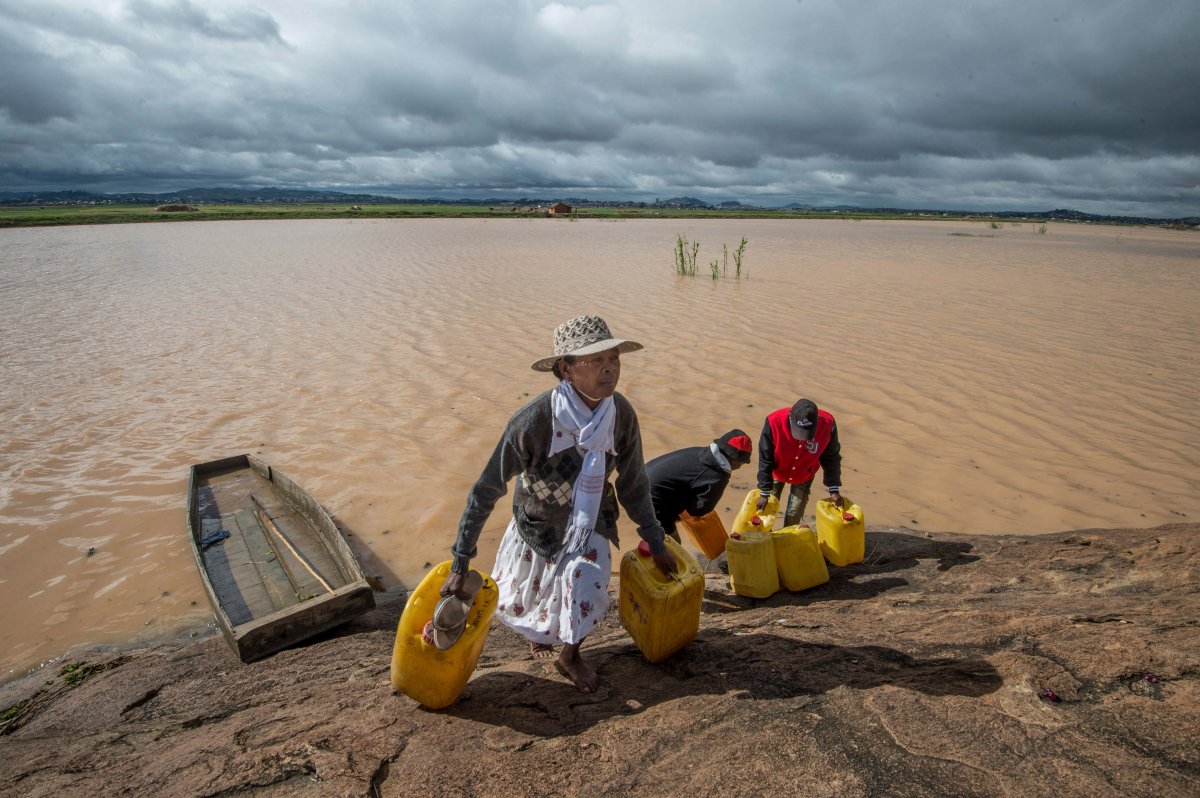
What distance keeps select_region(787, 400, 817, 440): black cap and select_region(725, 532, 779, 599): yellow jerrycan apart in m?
0.74

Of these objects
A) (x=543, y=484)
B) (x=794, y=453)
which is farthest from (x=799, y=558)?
(x=543, y=484)

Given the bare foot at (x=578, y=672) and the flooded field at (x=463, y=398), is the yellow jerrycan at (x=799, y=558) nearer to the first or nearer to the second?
the flooded field at (x=463, y=398)

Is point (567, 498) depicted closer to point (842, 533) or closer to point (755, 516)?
point (755, 516)

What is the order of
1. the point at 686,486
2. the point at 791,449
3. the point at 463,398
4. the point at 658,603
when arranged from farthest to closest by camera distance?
the point at 463,398
the point at 791,449
the point at 686,486
the point at 658,603

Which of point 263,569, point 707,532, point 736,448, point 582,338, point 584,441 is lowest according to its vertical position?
point 263,569

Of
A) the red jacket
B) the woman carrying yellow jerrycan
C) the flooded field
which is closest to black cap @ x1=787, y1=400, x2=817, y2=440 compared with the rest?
the red jacket

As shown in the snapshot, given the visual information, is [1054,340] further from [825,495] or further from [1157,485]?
[825,495]

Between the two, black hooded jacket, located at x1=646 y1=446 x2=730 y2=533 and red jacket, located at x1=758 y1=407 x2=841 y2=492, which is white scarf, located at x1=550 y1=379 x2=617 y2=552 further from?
red jacket, located at x1=758 y1=407 x2=841 y2=492

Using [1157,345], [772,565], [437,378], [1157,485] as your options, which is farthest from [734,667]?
[1157,345]

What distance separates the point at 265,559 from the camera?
4914 mm

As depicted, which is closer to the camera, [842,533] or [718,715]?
[718,715]

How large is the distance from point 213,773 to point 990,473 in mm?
6470

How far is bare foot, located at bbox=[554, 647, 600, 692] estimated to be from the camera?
8.95ft

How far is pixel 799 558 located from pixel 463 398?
5.11 m
